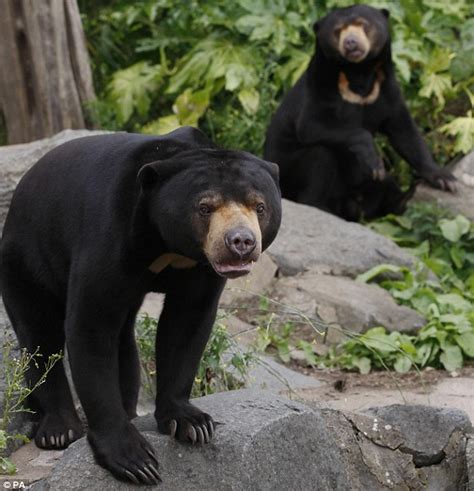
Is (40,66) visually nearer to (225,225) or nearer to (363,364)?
(363,364)

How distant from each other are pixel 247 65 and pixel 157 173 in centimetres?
743

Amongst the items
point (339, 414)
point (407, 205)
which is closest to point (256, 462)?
point (339, 414)

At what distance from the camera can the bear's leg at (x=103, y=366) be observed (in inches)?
168

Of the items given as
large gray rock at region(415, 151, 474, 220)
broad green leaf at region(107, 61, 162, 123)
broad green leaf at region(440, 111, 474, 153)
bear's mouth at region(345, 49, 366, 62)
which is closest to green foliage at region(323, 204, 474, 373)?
large gray rock at region(415, 151, 474, 220)

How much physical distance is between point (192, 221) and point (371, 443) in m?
1.46

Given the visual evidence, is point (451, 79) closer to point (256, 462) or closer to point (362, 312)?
point (362, 312)

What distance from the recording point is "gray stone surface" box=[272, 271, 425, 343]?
7.93m

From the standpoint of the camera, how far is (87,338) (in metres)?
4.29

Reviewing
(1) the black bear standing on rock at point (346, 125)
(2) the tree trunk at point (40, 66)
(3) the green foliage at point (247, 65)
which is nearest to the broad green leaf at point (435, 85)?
(3) the green foliage at point (247, 65)

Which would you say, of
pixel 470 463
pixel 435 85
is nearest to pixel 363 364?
pixel 470 463

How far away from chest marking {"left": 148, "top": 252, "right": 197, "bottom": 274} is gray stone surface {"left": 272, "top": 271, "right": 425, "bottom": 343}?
10.8 ft

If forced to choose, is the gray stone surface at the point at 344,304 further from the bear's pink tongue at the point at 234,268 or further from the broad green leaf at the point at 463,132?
the bear's pink tongue at the point at 234,268

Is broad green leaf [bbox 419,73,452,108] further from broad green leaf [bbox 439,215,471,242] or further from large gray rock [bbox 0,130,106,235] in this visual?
large gray rock [bbox 0,130,106,235]

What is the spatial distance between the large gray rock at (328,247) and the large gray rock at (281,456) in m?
3.51
